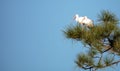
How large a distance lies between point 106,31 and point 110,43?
11 cm

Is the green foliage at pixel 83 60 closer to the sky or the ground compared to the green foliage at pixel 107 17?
closer to the ground

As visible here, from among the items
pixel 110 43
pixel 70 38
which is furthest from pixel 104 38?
pixel 70 38

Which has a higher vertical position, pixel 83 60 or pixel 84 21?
pixel 84 21

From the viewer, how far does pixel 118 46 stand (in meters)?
1.74

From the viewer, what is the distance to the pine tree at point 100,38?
1.75m

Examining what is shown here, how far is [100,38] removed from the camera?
178cm

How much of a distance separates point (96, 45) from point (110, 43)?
108 millimetres

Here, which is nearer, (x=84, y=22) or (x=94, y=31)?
(x=94, y=31)

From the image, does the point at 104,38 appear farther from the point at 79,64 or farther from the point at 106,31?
the point at 79,64

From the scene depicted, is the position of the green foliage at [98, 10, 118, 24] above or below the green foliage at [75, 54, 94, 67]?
above

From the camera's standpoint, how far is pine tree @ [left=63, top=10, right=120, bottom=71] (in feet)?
5.74

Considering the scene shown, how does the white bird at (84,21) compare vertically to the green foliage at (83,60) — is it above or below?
above

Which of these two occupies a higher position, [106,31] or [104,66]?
[106,31]

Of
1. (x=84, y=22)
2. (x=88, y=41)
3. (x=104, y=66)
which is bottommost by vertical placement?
(x=104, y=66)
